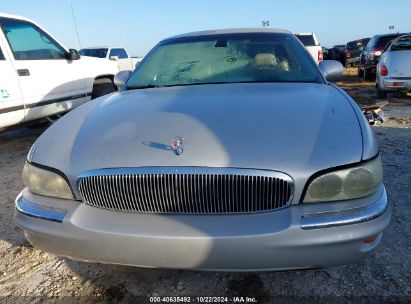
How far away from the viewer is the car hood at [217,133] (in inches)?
72.0

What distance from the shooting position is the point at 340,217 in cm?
176

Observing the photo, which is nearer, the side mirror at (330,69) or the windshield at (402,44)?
the side mirror at (330,69)

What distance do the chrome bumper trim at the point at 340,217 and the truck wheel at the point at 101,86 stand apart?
18.4 ft

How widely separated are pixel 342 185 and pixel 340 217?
153 millimetres

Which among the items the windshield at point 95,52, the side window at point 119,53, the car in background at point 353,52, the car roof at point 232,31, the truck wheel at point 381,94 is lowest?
the car in background at point 353,52

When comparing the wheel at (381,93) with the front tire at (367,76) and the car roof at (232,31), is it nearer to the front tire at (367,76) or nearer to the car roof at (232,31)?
the front tire at (367,76)

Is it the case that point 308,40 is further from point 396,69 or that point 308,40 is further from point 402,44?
point 396,69

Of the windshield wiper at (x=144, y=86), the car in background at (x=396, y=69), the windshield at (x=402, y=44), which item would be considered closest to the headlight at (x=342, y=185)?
the windshield wiper at (x=144, y=86)

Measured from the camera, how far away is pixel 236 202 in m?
1.81

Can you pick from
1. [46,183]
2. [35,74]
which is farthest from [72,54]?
[46,183]

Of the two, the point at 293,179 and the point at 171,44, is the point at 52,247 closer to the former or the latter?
the point at 293,179

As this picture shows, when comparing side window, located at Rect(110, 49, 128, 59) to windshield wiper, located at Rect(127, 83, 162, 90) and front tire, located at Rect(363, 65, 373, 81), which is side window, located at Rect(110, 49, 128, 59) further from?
windshield wiper, located at Rect(127, 83, 162, 90)

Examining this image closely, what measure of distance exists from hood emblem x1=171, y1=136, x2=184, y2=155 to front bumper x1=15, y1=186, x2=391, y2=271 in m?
0.31

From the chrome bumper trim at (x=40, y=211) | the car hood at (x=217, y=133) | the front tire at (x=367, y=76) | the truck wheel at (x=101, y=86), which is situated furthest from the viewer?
the front tire at (x=367, y=76)
